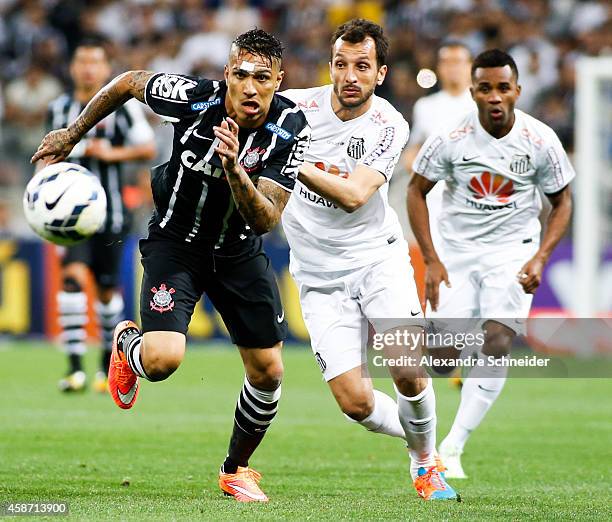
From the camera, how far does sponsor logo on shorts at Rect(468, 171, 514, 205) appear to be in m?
8.00

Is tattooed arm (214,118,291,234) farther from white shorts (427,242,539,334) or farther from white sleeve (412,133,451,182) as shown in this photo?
white shorts (427,242,539,334)

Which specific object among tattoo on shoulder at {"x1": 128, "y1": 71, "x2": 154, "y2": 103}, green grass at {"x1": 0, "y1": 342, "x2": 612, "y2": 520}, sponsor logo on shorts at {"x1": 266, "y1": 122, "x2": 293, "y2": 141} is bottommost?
green grass at {"x1": 0, "y1": 342, "x2": 612, "y2": 520}

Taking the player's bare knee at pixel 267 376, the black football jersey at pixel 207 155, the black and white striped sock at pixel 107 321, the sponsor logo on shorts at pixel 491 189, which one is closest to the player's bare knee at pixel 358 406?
the player's bare knee at pixel 267 376

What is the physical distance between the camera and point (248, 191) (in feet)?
18.4

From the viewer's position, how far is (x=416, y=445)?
21.7 feet

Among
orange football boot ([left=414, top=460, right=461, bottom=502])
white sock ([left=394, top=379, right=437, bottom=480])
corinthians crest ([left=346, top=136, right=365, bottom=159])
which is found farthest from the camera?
corinthians crest ([left=346, top=136, right=365, bottom=159])

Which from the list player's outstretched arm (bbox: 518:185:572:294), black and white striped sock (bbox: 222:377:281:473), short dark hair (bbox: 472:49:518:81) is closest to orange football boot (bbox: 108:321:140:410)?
black and white striped sock (bbox: 222:377:281:473)

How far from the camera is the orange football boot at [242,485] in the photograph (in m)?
6.32

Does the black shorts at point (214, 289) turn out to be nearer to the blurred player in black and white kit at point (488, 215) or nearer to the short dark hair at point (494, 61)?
the blurred player in black and white kit at point (488, 215)

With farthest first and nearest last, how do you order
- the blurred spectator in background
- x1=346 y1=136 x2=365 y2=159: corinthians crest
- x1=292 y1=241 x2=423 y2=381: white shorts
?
the blurred spectator in background < x1=346 y1=136 x2=365 y2=159: corinthians crest < x1=292 y1=241 x2=423 y2=381: white shorts

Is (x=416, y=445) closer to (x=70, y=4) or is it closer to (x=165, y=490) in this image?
(x=165, y=490)

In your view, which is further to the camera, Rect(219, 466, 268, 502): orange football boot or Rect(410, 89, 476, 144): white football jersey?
Rect(410, 89, 476, 144): white football jersey

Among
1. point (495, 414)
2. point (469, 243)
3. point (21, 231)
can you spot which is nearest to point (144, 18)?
point (21, 231)

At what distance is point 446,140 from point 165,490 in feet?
9.47
